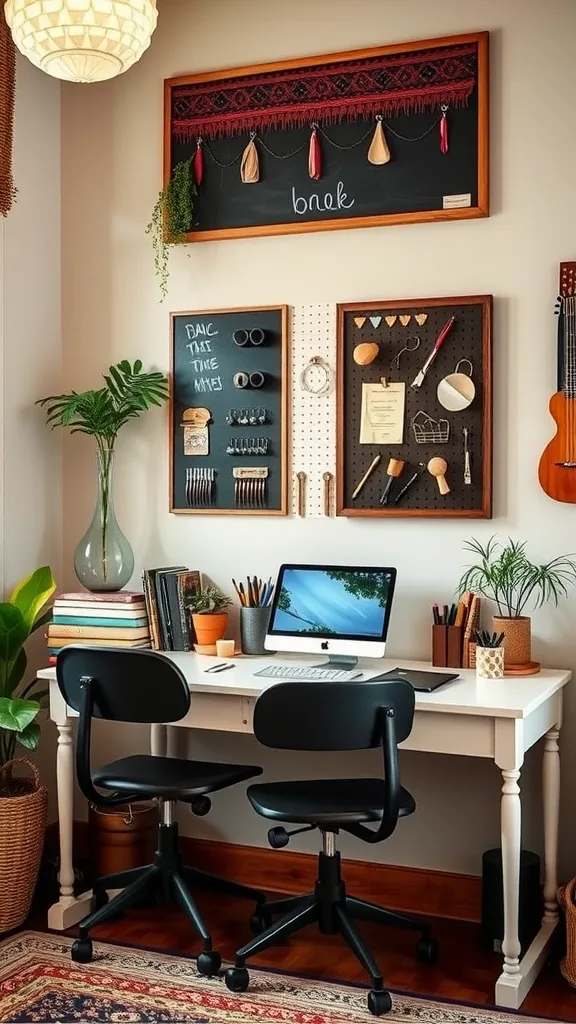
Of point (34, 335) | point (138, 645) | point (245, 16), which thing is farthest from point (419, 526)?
point (245, 16)

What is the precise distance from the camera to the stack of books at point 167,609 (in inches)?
140

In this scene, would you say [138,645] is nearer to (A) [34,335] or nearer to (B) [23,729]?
(B) [23,729]

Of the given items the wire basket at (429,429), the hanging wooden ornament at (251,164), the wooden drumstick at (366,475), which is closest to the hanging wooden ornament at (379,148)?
the hanging wooden ornament at (251,164)

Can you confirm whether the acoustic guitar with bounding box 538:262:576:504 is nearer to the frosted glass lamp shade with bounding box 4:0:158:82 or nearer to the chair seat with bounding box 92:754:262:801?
the chair seat with bounding box 92:754:262:801

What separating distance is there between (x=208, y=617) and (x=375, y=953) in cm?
109

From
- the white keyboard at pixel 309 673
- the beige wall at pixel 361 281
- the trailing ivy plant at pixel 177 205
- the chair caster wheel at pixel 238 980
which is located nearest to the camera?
the chair caster wheel at pixel 238 980

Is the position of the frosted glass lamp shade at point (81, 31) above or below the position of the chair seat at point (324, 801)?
above

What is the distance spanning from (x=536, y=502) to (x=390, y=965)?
4.44 feet

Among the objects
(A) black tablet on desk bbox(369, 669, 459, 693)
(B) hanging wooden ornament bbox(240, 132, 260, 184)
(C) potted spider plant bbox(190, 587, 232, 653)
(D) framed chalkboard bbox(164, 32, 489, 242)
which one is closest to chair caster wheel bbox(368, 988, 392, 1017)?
(A) black tablet on desk bbox(369, 669, 459, 693)

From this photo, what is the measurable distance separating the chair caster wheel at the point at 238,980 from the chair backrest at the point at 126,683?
0.65 meters

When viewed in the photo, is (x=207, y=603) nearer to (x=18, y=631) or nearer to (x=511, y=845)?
(x=18, y=631)

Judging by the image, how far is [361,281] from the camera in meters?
3.54

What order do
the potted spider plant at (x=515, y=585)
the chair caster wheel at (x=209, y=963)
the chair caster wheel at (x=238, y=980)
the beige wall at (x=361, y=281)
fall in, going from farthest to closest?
the beige wall at (x=361, y=281) < the potted spider plant at (x=515, y=585) < the chair caster wheel at (x=209, y=963) < the chair caster wheel at (x=238, y=980)

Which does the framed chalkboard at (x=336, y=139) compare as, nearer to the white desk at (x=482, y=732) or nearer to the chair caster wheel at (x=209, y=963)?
the white desk at (x=482, y=732)
